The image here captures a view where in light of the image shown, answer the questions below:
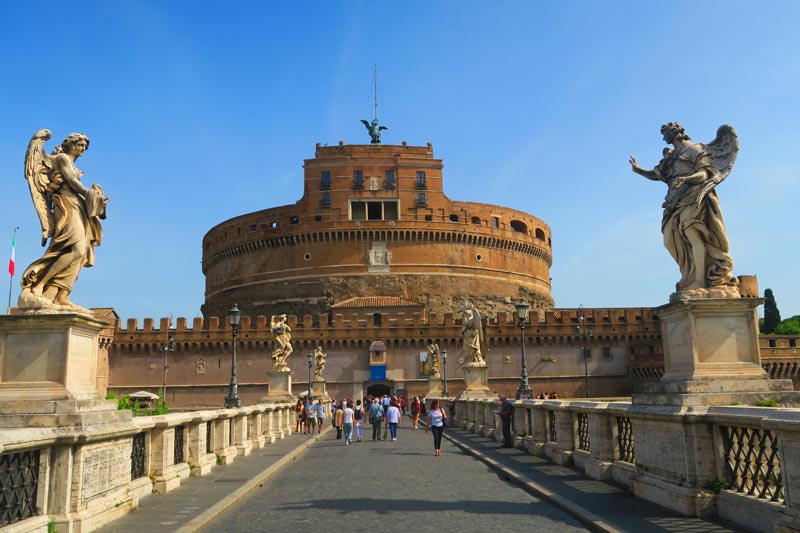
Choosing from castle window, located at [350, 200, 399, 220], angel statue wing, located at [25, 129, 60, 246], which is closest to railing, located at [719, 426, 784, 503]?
angel statue wing, located at [25, 129, 60, 246]

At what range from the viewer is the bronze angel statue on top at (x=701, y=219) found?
6.73 m

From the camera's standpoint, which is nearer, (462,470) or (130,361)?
(462,470)

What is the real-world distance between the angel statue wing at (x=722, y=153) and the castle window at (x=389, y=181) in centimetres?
→ 5424

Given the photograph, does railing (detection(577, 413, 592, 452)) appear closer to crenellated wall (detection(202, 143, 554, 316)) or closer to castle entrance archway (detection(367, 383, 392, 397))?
castle entrance archway (detection(367, 383, 392, 397))

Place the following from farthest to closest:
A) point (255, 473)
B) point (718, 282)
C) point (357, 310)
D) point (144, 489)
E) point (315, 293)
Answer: point (315, 293) → point (357, 310) → point (255, 473) → point (144, 489) → point (718, 282)

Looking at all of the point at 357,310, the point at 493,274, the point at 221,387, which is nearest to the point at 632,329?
the point at 493,274

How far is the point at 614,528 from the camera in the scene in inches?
228

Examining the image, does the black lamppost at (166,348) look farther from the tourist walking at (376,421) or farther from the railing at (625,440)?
the railing at (625,440)

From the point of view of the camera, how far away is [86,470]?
5801 millimetres

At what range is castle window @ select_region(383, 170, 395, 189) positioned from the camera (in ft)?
200

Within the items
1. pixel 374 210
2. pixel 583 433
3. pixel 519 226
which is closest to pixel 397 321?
pixel 374 210

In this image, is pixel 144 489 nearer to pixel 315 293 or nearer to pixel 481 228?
pixel 315 293

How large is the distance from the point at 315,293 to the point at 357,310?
665cm

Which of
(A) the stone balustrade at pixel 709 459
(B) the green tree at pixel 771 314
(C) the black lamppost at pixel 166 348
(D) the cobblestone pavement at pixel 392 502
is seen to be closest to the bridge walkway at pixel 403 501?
(D) the cobblestone pavement at pixel 392 502
